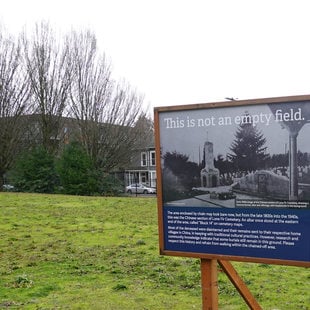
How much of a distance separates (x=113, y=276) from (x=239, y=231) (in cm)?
324

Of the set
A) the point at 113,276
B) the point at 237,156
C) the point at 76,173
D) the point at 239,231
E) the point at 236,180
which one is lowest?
the point at 113,276

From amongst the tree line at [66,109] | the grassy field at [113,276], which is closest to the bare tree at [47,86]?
the tree line at [66,109]

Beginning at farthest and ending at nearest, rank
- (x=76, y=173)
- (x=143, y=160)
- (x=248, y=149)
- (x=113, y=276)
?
(x=143, y=160), (x=76, y=173), (x=113, y=276), (x=248, y=149)

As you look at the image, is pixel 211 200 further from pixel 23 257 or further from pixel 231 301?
pixel 23 257

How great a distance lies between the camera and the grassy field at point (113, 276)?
5172mm

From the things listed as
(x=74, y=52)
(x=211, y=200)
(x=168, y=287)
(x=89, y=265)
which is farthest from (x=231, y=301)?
(x=74, y=52)

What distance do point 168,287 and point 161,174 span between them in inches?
93.8

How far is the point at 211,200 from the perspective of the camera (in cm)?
358

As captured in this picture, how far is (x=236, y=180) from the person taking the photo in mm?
3494

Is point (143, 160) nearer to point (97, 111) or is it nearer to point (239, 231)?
point (97, 111)

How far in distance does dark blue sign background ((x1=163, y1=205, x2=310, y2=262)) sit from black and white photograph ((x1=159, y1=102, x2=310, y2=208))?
0.06 meters

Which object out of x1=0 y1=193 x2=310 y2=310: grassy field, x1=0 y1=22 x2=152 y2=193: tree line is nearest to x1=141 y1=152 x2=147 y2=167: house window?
x1=0 y1=22 x2=152 y2=193: tree line

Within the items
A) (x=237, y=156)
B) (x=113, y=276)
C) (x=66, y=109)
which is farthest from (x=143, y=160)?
(x=237, y=156)

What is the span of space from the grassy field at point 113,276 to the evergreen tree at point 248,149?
2.11 m
